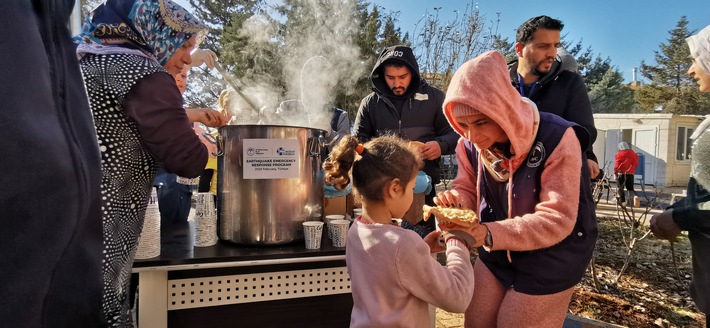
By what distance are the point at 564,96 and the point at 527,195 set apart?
4.30 feet

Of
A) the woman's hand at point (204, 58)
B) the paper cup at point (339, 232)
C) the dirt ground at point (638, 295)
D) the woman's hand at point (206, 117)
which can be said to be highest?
the woman's hand at point (204, 58)

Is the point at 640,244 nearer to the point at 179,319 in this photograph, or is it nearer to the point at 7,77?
the point at 179,319

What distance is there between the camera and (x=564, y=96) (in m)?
2.58

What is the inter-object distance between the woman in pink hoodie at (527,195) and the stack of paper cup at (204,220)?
1.24m

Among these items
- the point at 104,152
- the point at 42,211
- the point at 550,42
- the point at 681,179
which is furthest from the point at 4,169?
the point at 681,179

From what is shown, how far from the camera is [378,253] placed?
1434 millimetres

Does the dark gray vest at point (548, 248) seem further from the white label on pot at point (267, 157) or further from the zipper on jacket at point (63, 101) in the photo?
the zipper on jacket at point (63, 101)

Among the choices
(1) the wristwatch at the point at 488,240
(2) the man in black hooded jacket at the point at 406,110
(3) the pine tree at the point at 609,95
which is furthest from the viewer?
(3) the pine tree at the point at 609,95

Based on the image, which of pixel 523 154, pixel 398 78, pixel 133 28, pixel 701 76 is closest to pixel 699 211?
pixel 701 76

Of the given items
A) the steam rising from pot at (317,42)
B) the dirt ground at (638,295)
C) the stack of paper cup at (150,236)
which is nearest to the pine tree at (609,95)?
the steam rising from pot at (317,42)

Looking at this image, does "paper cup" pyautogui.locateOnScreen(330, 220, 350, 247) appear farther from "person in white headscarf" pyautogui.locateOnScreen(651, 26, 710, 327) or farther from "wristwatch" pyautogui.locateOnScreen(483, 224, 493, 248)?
"person in white headscarf" pyautogui.locateOnScreen(651, 26, 710, 327)

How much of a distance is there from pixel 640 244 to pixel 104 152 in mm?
7867

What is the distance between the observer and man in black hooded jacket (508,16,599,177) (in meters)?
2.58

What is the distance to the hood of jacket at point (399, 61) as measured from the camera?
3.33 metres
